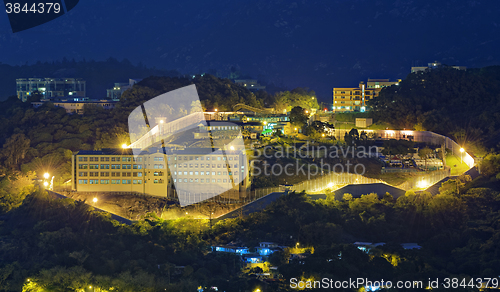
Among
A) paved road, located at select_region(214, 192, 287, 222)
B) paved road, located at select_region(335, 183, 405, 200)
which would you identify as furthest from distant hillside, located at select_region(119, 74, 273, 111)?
paved road, located at select_region(335, 183, 405, 200)

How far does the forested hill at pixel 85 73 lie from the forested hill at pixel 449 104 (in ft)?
139

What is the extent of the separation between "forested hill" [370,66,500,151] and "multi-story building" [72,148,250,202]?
1690cm

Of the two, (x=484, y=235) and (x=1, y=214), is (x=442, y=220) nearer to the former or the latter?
(x=484, y=235)

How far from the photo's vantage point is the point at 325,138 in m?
46.4

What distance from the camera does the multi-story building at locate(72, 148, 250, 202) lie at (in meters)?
36.4

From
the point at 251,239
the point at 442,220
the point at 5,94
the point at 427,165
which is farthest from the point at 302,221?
the point at 5,94

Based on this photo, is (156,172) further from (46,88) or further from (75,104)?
(46,88)

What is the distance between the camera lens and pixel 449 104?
50719mm

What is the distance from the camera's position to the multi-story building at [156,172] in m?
36.4

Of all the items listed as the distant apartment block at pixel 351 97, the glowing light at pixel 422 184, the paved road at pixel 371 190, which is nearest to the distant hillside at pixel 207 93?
the distant apartment block at pixel 351 97

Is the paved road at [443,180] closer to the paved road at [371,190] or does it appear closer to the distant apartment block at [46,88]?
the paved road at [371,190]

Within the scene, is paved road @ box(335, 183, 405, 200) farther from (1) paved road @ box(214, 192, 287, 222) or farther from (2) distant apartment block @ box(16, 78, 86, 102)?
(2) distant apartment block @ box(16, 78, 86, 102)

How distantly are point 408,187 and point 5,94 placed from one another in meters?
62.7

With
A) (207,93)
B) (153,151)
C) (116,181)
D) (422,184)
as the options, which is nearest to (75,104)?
(207,93)
